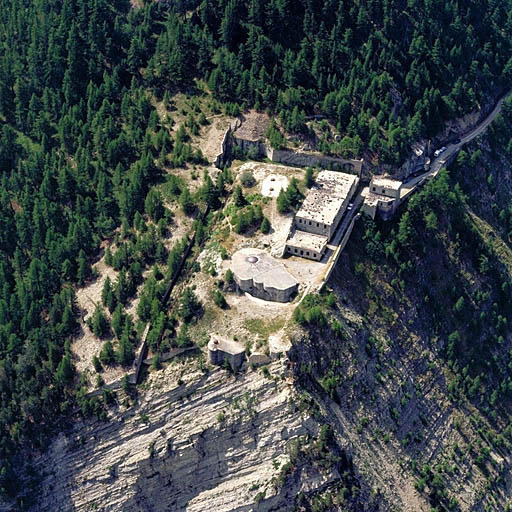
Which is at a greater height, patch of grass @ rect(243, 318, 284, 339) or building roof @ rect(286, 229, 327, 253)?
building roof @ rect(286, 229, 327, 253)

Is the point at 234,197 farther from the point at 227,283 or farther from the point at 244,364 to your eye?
the point at 244,364

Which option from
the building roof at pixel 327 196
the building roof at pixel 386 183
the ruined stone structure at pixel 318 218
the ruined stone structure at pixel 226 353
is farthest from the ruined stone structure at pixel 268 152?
the ruined stone structure at pixel 226 353

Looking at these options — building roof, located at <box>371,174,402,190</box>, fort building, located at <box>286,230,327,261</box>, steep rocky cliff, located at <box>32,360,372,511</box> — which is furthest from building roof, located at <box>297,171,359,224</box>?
steep rocky cliff, located at <box>32,360,372,511</box>


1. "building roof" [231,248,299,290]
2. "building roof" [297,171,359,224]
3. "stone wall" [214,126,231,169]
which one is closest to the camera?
"building roof" [231,248,299,290]

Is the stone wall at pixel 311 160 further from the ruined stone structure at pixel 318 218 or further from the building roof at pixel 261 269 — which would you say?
the building roof at pixel 261 269

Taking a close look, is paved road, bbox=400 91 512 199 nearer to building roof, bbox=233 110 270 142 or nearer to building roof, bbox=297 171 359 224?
building roof, bbox=297 171 359 224

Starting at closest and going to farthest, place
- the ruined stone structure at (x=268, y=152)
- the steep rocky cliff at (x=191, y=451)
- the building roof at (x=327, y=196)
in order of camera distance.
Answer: the steep rocky cliff at (x=191, y=451) → the building roof at (x=327, y=196) → the ruined stone structure at (x=268, y=152)
